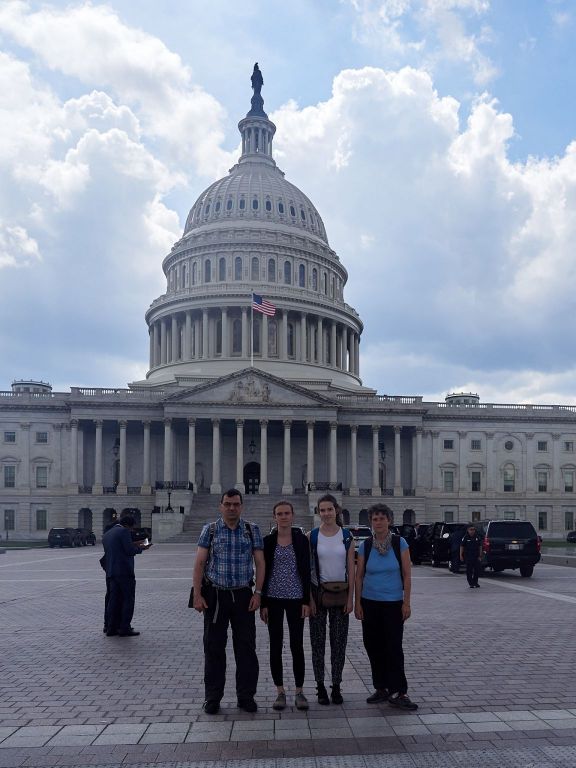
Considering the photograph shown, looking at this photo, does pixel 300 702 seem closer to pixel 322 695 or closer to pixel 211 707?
pixel 322 695

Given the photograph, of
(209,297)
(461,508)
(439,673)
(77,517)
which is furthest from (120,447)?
(439,673)

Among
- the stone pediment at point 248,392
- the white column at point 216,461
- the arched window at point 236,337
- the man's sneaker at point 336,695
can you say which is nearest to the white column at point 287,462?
the stone pediment at point 248,392

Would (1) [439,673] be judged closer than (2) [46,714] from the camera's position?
No

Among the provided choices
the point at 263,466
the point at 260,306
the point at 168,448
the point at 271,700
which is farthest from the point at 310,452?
the point at 271,700

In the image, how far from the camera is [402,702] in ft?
29.6

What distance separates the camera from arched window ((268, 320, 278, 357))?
91.4 m

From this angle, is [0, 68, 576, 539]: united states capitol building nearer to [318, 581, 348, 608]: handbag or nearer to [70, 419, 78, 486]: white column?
[70, 419, 78, 486]: white column

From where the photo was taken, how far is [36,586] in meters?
23.7

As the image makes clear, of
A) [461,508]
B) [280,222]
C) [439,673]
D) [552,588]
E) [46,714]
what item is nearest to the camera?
[46,714]

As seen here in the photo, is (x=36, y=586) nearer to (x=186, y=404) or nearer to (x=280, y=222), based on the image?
(x=186, y=404)

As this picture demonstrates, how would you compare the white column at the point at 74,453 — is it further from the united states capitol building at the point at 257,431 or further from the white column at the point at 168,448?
the white column at the point at 168,448

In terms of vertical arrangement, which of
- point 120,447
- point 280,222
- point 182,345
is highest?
point 280,222

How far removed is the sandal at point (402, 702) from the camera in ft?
29.4

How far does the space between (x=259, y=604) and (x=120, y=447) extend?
6944 cm
